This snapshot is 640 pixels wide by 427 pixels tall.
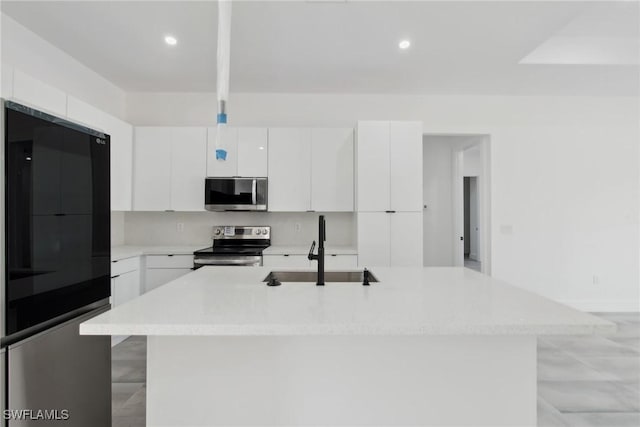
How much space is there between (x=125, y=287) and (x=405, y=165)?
3133mm

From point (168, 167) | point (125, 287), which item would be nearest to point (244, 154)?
point (168, 167)

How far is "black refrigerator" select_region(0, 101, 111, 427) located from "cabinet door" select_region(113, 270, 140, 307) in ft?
5.26

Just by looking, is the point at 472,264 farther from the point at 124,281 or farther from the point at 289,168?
the point at 124,281

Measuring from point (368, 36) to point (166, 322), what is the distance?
2720 mm

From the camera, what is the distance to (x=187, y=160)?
12.8ft

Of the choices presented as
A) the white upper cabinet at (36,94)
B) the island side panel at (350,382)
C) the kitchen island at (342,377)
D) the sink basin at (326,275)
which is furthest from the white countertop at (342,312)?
the white upper cabinet at (36,94)

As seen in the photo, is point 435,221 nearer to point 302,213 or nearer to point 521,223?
point 521,223

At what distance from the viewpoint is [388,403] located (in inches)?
55.1

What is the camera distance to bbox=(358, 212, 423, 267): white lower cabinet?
368 cm

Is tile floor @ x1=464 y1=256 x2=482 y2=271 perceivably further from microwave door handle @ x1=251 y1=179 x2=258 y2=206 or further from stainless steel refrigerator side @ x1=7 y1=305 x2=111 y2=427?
stainless steel refrigerator side @ x1=7 y1=305 x2=111 y2=427

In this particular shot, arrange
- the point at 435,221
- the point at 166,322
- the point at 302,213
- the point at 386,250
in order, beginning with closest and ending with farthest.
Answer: the point at 166,322, the point at 386,250, the point at 302,213, the point at 435,221

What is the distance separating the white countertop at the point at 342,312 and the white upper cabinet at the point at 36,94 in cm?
167

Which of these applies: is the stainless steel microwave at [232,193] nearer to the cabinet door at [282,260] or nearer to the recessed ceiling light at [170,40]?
the cabinet door at [282,260]

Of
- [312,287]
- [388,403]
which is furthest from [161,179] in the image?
[388,403]
